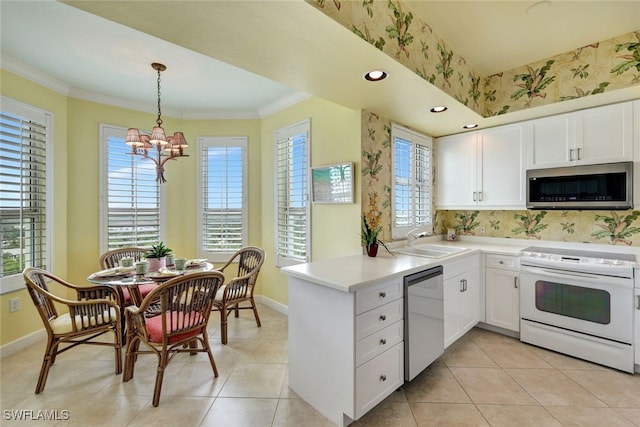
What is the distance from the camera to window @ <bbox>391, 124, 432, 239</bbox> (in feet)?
9.91

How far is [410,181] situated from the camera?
10.6ft

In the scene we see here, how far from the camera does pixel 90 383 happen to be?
2.18 meters

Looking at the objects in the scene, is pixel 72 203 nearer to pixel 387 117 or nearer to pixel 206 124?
pixel 206 124

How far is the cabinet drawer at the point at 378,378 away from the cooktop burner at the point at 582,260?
1715 millimetres

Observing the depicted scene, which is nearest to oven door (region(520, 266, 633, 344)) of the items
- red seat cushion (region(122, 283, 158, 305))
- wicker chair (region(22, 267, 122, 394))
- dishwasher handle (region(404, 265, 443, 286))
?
dishwasher handle (region(404, 265, 443, 286))

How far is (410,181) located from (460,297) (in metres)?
1.34

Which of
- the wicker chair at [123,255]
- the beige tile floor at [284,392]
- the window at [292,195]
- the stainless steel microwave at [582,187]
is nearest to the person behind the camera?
the beige tile floor at [284,392]

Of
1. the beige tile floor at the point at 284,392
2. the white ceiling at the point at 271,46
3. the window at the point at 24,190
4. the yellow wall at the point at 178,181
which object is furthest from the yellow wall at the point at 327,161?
the window at the point at 24,190

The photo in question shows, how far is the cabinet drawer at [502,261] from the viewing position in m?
2.83

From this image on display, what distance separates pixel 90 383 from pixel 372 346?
2229 mm

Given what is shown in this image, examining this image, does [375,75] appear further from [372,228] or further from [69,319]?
[69,319]

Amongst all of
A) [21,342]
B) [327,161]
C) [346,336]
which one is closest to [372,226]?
[327,161]

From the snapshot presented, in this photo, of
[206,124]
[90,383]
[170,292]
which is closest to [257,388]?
[170,292]

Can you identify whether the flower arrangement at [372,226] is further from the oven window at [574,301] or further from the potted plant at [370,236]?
the oven window at [574,301]
